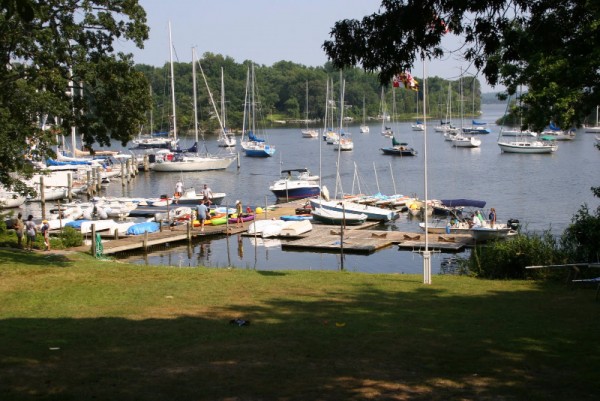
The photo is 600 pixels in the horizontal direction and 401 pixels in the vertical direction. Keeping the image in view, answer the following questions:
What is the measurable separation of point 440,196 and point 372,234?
2288cm

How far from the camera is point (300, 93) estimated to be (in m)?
194

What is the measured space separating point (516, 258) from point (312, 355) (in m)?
14.1

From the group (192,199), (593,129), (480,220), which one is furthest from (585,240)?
(593,129)

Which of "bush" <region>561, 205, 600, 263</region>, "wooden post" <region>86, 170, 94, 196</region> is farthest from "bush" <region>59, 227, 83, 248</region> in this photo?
"wooden post" <region>86, 170, 94, 196</region>

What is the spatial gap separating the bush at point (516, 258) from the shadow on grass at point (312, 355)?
7455mm

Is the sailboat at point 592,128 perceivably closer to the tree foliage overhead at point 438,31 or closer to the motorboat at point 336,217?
the motorboat at point 336,217

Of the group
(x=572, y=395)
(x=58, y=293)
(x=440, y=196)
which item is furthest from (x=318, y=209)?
(x=572, y=395)

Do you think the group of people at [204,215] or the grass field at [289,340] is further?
the group of people at [204,215]

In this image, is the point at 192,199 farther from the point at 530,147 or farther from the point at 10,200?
the point at 530,147

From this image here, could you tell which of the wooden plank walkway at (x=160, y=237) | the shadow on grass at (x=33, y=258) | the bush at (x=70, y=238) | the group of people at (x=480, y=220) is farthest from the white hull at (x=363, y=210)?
the shadow on grass at (x=33, y=258)

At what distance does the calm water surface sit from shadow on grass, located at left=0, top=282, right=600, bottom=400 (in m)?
17.3

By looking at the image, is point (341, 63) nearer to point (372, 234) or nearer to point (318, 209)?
point (372, 234)

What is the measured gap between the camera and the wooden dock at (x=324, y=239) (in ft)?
122

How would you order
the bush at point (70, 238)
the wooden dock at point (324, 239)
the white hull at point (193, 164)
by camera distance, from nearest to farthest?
the bush at point (70, 238) → the wooden dock at point (324, 239) → the white hull at point (193, 164)
